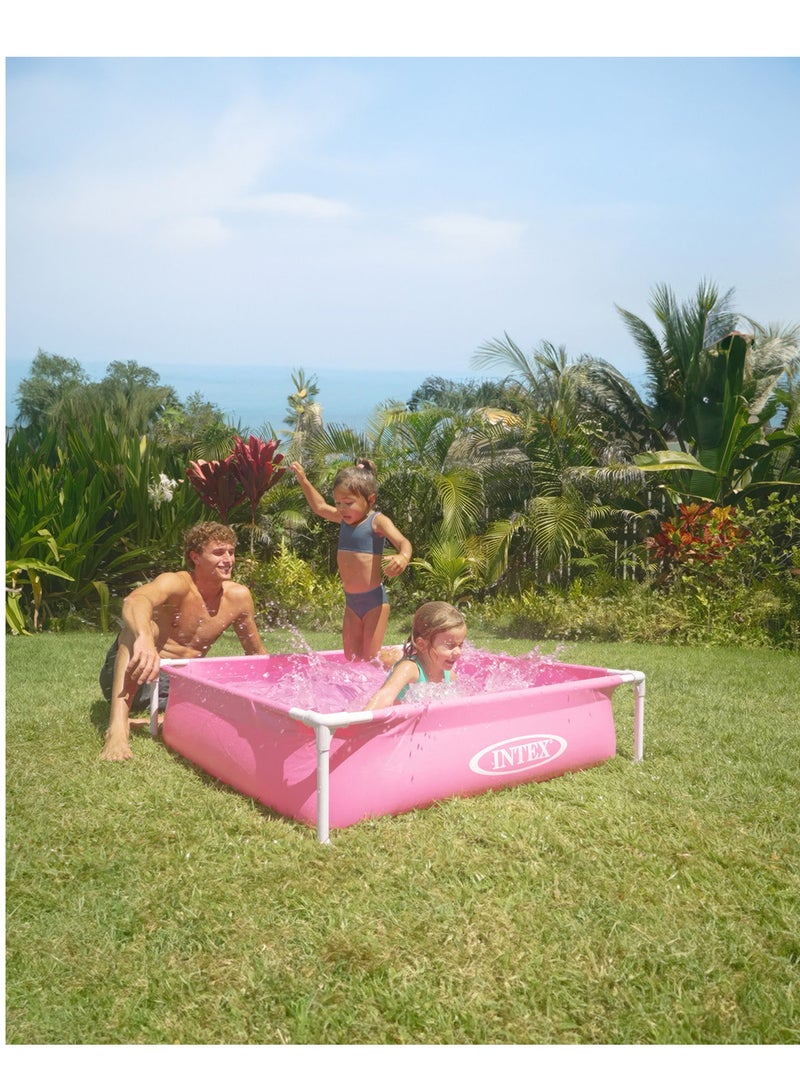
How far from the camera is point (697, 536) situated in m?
10.7

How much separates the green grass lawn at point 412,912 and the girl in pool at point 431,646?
1.98 feet

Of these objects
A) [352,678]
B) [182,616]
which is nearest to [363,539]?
[352,678]

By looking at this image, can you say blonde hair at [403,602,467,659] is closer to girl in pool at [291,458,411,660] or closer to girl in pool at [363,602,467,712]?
girl in pool at [363,602,467,712]

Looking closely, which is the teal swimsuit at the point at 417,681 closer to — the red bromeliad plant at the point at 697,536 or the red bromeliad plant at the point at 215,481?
the red bromeliad plant at the point at 215,481

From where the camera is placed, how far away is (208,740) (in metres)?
4.20

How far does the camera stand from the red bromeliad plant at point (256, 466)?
397 inches

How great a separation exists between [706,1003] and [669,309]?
519 inches

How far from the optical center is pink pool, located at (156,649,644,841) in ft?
11.3

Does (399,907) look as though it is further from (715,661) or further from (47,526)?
(47,526)

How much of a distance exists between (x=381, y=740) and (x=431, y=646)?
69 cm

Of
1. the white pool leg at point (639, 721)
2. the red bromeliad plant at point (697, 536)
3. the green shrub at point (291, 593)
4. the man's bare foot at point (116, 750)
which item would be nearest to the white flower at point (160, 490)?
the green shrub at point (291, 593)

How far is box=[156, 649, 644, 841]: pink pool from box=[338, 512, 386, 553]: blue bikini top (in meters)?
0.93

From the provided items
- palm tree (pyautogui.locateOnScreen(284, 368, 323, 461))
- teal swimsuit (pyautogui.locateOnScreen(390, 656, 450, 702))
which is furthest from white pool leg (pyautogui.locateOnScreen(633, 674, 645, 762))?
palm tree (pyautogui.locateOnScreen(284, 368, 323, 461))

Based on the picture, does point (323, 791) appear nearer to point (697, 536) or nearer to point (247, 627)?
point (247, 627)
